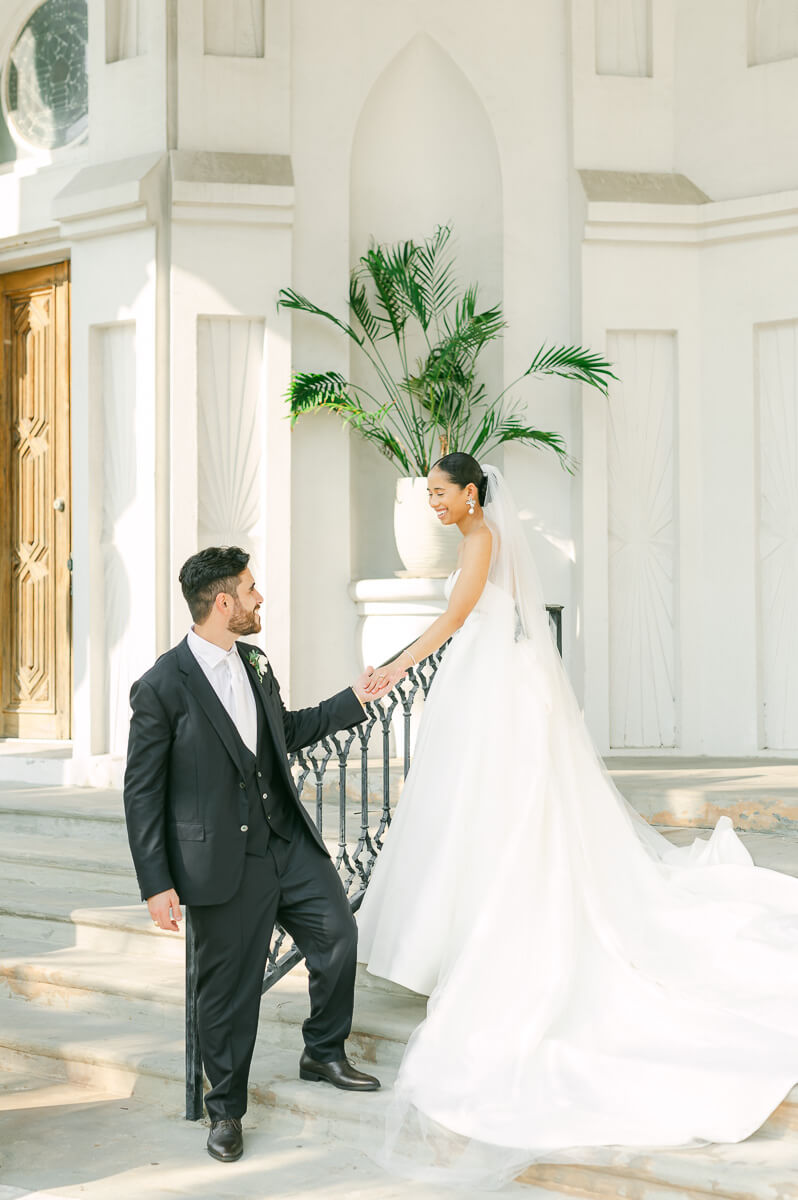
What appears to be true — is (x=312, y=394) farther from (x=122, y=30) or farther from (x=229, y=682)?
(x=229, y=682)

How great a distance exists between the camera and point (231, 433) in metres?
8.48

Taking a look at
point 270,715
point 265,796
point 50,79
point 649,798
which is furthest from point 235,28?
point 265,796

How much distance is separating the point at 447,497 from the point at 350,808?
265 cm

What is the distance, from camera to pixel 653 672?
8609 mm

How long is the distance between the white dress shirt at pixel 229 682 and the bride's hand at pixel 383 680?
23.1 inches

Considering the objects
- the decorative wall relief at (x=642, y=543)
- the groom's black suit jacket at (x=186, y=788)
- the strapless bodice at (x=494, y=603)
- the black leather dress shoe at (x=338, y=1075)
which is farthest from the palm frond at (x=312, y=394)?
the black leather dress shoe at (x=338, y=1075)

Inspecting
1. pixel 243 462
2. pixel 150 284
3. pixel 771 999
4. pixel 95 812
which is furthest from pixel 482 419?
pixel 771 999

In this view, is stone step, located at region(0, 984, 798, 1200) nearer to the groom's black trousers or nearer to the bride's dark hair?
the groom's black trousers

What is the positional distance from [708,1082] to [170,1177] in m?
1.62

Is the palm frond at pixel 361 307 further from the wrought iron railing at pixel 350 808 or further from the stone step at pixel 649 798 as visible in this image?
the stone step at pixel 649 798

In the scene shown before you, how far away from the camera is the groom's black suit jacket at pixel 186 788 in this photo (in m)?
3.92

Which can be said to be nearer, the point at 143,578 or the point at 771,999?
the point at 771,999

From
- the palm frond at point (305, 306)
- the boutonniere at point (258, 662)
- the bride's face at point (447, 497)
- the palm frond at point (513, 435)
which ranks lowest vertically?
the boutonniere at point (258, 662)

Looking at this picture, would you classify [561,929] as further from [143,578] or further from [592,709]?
[143,578]
